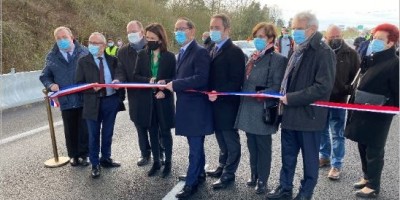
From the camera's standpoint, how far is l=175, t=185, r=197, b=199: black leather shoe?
14.3ft

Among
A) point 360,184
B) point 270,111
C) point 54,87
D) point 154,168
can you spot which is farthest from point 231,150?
point 54,87

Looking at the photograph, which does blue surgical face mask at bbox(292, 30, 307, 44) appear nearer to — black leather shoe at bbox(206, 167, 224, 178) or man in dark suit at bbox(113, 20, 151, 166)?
black leather shoe at bbox(206, 167, 224, 178)

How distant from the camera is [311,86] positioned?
3.89m

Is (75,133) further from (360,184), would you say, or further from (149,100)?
(360,184)

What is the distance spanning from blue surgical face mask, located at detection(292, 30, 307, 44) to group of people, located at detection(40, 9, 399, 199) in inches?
0.4

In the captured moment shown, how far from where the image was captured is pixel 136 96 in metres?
5.14

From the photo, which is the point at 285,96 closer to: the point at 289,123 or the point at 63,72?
the point at 289,123

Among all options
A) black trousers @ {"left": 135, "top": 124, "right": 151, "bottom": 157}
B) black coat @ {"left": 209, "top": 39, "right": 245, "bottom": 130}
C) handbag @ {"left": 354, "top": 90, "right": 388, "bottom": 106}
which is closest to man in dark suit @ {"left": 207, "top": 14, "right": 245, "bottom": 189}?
black coat @ {"left": 209, "top": 39, "right": 245, "bottom": 130}

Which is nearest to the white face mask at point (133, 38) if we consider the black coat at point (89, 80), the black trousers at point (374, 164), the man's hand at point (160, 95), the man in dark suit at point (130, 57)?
the man in dark suit at point (130, 57)

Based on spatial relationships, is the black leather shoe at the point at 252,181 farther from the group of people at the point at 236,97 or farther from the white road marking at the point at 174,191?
the white road marking at the point at 174,191

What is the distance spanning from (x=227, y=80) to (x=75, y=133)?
2.59 metres

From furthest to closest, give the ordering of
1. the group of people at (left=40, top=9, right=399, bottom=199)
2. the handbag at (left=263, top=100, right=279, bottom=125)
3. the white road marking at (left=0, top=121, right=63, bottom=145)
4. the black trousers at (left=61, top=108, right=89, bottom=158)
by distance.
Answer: the white road marking at (left=0, top=121, right=63, bottom=145) → the black trousers at (left=61, top=108, right=89, bottom=158) → the handbag at (left=263, top=100, right=279, bottom=125) → the group of people at (left=40, top=9, right=399, bottom=199)

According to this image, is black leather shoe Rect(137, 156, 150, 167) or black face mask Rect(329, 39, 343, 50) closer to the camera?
black face mask Rect(329, 39, 343, 50)

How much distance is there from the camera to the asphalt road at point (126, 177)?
4.49m
